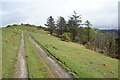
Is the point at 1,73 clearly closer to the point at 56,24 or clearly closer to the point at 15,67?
the point at 15,67

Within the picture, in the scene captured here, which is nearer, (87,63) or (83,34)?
(87,63)

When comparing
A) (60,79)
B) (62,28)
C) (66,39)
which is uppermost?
(62,28)

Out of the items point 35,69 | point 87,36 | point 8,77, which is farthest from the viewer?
point 87,36

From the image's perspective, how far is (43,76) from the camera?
1241cm

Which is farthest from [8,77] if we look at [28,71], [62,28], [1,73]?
[62,28]

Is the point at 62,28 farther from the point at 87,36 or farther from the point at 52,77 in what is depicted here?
the point at 52,77

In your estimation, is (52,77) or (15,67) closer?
(52,77)

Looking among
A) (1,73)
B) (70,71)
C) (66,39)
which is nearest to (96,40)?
(66,39)

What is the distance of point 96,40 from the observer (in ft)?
235

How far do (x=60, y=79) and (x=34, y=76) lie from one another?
3.25 m

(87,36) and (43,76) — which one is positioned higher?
(87,36)

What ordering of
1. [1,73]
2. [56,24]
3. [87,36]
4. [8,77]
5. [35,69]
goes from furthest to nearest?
[56,24]
[87,36]
[35,69]
[1,73]
[8,77]

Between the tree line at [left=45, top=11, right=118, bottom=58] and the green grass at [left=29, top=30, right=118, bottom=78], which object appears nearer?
the green grass at [left=29, top=30, right=118, bottom=78]

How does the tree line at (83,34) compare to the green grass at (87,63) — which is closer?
the green grass at (87,63)
